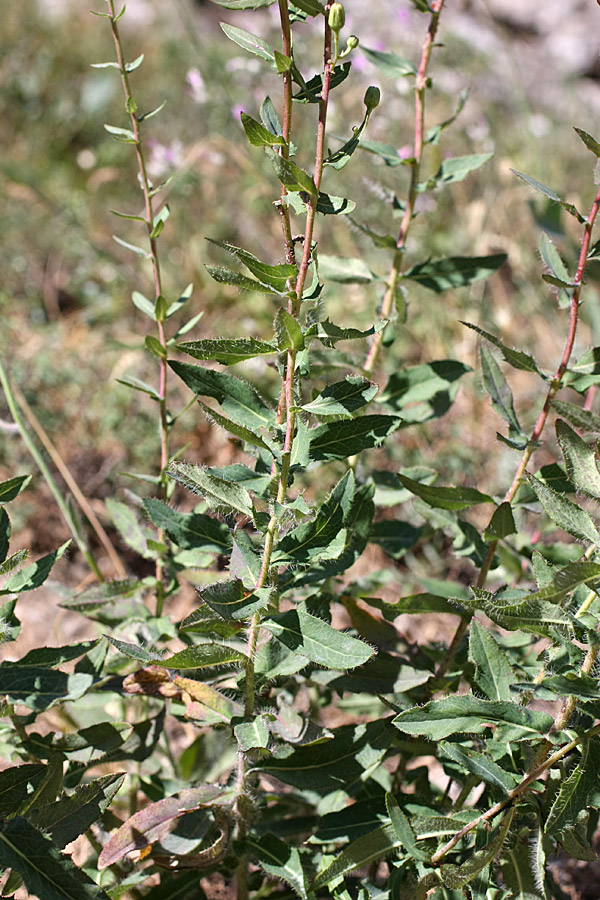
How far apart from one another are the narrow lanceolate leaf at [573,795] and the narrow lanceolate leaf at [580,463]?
0.42 m

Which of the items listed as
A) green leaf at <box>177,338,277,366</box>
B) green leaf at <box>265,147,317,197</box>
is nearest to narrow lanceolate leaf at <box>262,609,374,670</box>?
green leaf at <box>177,338,277,366</box>

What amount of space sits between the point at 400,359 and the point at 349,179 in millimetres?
1448

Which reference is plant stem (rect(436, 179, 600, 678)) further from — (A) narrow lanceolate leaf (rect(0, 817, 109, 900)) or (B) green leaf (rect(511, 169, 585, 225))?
(A) narrow lanceolate leaf (rect(0, 817, 109, 900))

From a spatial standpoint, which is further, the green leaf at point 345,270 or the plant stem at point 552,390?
the green leaf at point 345,270

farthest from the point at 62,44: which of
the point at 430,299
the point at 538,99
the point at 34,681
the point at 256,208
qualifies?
the point at 34,681

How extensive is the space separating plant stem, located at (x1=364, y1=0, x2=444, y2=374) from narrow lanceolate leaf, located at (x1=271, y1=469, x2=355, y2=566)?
0.43 metres

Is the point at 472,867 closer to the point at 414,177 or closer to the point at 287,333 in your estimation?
the point at 287,333

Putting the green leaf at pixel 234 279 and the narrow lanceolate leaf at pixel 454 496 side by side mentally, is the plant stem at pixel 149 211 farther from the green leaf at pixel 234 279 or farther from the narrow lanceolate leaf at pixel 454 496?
the narrow lanceolate leaf at pixel 454 496

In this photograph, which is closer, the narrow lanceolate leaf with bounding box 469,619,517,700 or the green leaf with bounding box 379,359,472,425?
the narrow lanceolate leaf with bounding box 469,619,517,700

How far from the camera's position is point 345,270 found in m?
1.90

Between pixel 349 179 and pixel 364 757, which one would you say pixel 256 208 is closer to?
pixel 349 179

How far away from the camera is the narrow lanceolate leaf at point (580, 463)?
1388mm

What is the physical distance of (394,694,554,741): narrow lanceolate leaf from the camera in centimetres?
136

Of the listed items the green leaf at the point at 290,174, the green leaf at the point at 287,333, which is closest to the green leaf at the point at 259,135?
the green leaf at the point at 290,174
